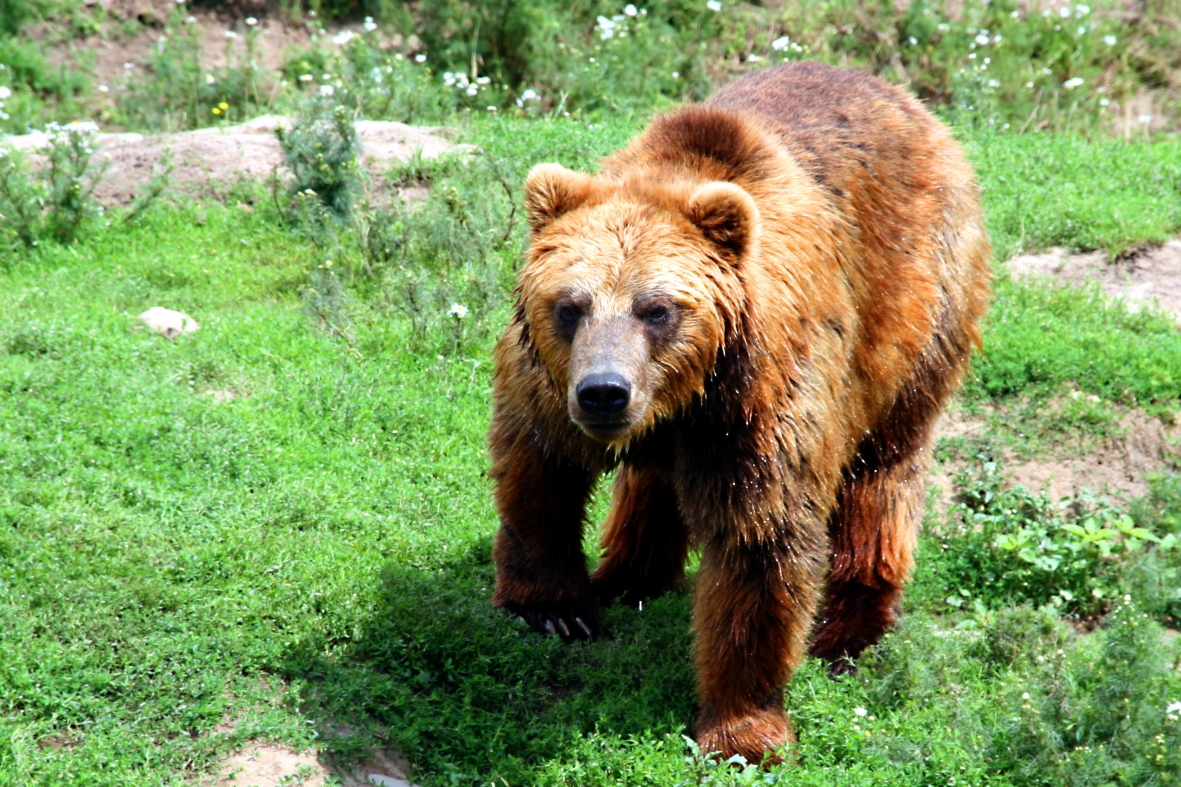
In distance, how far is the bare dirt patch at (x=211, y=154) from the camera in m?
Result: 8.53

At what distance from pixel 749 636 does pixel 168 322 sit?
162 inches

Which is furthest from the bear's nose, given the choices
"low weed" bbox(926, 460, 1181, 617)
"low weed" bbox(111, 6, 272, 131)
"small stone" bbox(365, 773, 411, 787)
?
"low weed" bbox(111, 6, 272, 131)

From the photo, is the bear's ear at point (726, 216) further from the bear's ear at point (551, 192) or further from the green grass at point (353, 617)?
the green grass at point (353, 617)

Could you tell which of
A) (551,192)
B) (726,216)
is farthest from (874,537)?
(551,192)

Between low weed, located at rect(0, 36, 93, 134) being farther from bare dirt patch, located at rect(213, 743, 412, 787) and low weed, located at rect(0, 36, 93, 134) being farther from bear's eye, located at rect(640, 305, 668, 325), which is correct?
bear's eye, located at rect(640, 305, 668, 325)

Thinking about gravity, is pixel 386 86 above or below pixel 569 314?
below

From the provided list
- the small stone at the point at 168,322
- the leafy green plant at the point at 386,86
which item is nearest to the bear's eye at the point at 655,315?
the small stone at the point at 168,322

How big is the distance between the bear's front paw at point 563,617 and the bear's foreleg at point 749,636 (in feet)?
2.18

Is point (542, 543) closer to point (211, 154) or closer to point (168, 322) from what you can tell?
point (168, 322)

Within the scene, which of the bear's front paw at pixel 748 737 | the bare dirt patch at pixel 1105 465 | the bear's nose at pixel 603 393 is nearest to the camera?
the bear's nose at pixel 603 393

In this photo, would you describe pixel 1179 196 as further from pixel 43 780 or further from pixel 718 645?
pixel 43 780

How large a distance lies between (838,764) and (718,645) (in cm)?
73

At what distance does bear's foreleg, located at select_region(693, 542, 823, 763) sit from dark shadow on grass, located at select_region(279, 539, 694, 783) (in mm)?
233

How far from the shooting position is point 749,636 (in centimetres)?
473
